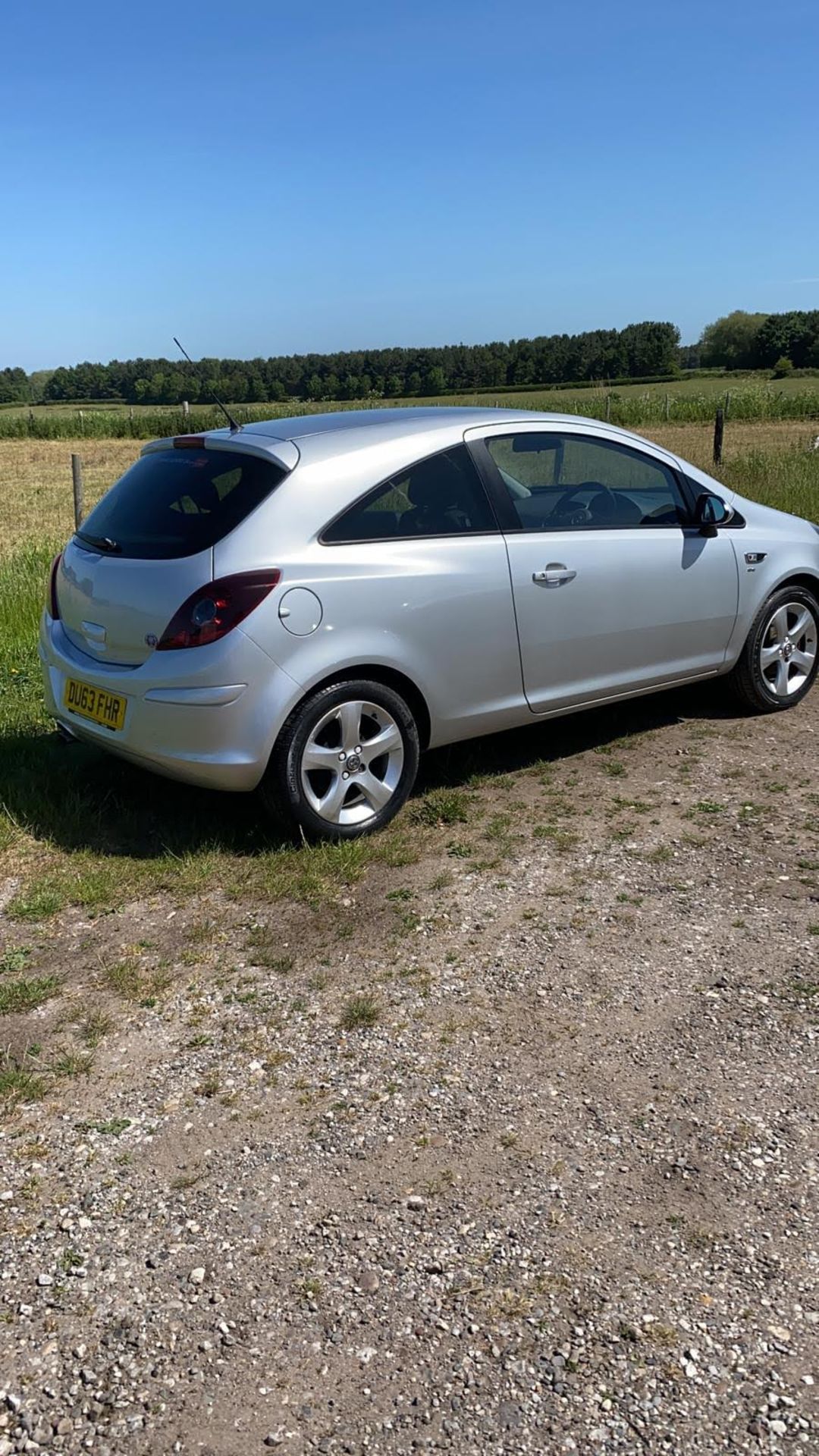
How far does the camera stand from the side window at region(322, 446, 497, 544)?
179 inches

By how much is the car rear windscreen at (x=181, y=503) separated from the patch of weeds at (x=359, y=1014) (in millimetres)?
1810

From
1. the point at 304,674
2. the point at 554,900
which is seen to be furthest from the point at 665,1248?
the point at 304,674

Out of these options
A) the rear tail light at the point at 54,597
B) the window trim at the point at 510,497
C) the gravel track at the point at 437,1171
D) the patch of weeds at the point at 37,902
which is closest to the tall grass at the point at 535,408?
the window trim at the point at 510,497

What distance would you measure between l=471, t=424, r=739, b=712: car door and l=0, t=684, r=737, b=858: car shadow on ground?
555 millimetres

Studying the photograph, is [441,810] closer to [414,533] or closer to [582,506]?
[414,533]

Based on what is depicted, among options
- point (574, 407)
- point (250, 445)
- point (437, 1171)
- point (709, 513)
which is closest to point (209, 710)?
point (250, 445)

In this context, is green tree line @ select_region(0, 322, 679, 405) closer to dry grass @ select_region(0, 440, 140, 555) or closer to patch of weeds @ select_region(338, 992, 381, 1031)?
dry grass @ select_region(0, 440, 140, 555)

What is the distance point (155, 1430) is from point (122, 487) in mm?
3784

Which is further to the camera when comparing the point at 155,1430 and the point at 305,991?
the point at 305,991

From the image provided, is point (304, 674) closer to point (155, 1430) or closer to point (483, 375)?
point (155, 1430)

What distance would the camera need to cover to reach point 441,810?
5027mm

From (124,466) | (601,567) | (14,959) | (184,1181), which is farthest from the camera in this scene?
(124,466)

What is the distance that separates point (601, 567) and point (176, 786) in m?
2.26

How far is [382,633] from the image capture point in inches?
178
